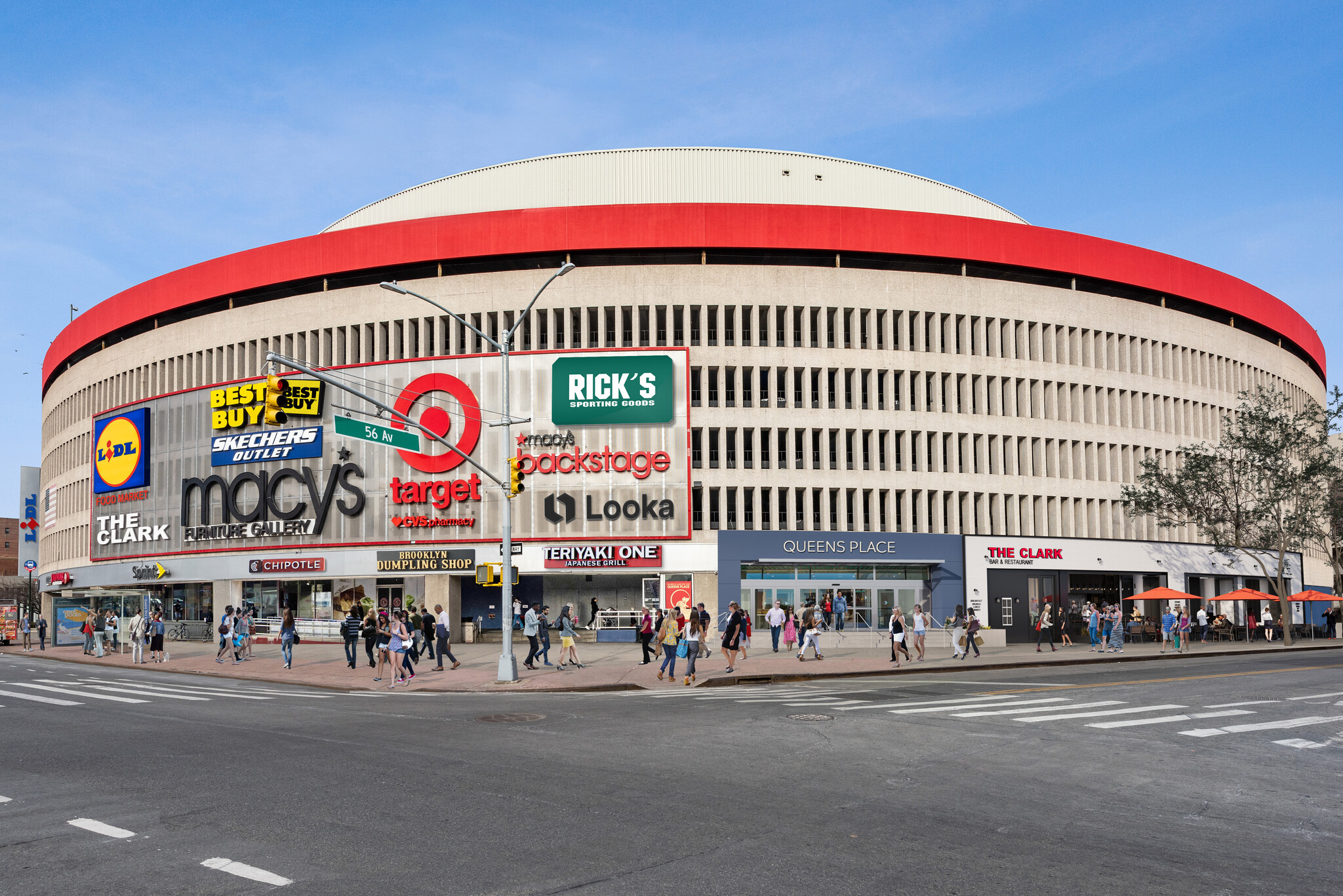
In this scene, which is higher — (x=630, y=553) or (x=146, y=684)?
(x=630, y=553)

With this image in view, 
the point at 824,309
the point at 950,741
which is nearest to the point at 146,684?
the point at 950,741

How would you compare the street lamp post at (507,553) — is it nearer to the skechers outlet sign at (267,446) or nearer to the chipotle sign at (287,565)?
the chipotle sign at (287,565)

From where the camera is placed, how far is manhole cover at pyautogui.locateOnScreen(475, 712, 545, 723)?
57.1ft

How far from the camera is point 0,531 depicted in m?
156

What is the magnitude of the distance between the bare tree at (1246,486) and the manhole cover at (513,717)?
40.5m

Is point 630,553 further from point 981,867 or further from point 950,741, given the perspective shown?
point 981,867

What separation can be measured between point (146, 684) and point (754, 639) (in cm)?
2429

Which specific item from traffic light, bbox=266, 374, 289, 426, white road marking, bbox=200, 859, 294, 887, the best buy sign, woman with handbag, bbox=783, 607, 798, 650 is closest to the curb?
woman with handbag, bbox=783, 607, 798, 650

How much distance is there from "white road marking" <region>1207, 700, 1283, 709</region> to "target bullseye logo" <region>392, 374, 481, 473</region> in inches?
1431

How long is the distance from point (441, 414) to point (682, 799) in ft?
138

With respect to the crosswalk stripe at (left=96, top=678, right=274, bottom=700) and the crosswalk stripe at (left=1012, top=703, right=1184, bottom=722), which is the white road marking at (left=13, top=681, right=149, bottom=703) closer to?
the crosswalk stripe at (left=96, top=678, right=274, bottom=700)

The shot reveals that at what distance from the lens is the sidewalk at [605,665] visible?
26312 mm

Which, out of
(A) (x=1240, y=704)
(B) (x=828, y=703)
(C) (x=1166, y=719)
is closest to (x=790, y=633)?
(B) (x=828, y=703)

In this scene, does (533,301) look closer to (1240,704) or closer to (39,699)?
(39,699)
